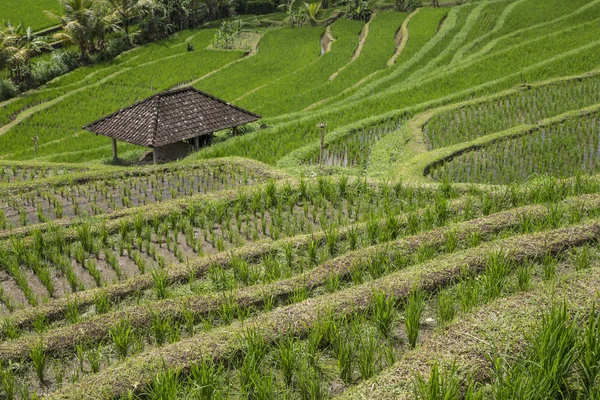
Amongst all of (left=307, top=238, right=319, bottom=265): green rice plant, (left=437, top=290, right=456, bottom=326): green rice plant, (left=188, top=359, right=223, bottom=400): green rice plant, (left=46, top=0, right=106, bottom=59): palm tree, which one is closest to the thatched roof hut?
(left=307, top=238, right=319, bottom=265): green rice plant

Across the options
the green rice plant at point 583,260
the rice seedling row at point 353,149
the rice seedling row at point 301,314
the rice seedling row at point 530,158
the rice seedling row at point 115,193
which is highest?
the green rice plant at point 583,260

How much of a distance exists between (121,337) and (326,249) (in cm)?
262

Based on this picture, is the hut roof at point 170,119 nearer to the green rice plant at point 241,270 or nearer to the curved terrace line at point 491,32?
the green rice plant at point 241,270

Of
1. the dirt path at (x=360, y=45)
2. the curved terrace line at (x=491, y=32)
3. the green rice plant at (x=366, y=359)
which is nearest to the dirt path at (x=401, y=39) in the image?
the dirt path at (x=360, y=45)

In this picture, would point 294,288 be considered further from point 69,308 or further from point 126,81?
point 126,81

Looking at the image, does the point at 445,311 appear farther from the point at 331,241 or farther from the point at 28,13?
the point at 28,13

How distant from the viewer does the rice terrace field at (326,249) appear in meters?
3.86

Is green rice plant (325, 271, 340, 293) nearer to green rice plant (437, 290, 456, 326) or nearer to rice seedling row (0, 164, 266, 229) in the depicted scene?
green rice plant (437, 290, 456, 326)

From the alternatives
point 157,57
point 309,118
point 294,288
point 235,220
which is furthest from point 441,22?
point 294,288

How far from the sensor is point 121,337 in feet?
14.4

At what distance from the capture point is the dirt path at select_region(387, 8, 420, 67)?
25906 millimetres

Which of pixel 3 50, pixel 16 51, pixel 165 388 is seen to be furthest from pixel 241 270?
pixel 16 51

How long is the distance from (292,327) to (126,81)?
24.7 meters

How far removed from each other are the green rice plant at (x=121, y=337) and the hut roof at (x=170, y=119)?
31.1 feet
